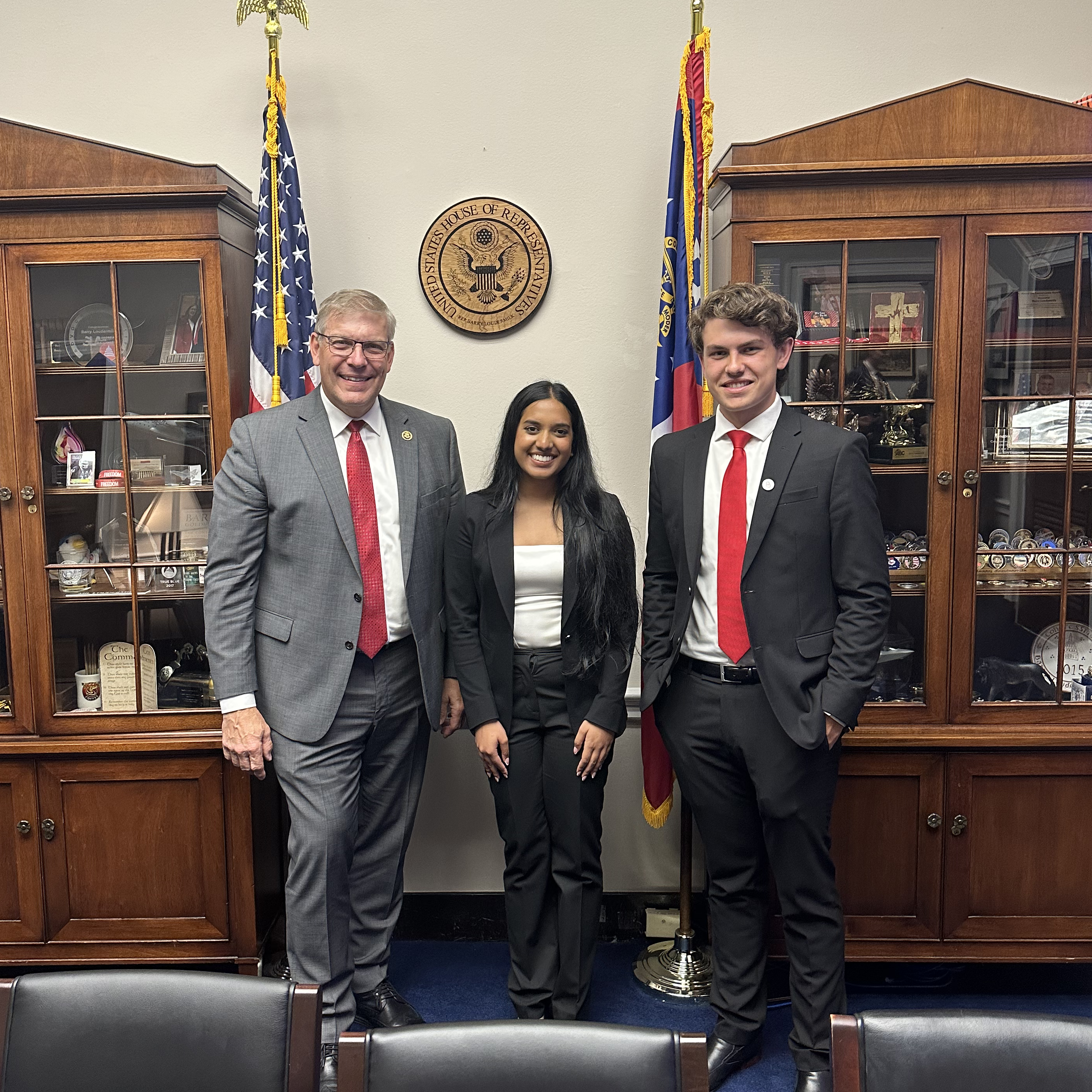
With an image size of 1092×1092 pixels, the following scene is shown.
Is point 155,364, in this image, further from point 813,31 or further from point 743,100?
point 813,31

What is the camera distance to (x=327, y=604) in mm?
2193

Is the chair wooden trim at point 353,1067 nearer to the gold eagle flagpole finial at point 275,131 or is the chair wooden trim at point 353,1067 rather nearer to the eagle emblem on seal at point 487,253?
the gold eagle flagpole finial at point 275,131

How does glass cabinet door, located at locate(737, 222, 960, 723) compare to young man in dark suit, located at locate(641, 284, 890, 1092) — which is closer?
young man in dark suit, located at locate(641, 284, 890, 1092)

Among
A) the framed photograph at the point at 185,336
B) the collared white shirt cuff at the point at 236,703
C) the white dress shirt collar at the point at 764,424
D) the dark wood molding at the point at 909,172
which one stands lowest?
the collared white shirt cuff at the point at 236,703

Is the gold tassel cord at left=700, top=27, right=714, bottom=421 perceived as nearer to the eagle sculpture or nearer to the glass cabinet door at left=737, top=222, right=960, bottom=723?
the glass cabinet door at left=737, top=222, right=960, bottom=723

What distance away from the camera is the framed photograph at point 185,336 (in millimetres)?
2521

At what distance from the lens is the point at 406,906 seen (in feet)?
9.82

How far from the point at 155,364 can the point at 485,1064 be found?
6.97 feet

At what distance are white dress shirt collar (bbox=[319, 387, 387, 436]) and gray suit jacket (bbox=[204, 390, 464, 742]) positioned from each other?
0.8 inches

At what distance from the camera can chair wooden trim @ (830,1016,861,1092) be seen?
1.02m

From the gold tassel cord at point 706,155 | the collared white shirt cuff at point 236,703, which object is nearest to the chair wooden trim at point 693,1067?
the collared white shirt cuff at point 236,703

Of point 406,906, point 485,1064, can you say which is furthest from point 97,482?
point 485,1064

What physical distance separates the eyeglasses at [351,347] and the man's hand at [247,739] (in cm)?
86

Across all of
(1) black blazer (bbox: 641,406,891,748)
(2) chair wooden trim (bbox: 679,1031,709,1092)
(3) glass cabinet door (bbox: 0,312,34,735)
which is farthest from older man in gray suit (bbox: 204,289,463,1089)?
(2) chair wooden trim (bbox: 679,1031,709,1092)
